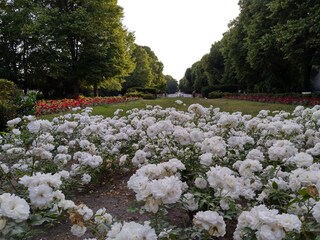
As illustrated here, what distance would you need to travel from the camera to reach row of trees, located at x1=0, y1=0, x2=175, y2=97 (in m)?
24.4

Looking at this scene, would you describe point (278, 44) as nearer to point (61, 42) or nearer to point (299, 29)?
point (299, 29)

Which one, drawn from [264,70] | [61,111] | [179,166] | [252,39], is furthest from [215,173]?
[264,70]

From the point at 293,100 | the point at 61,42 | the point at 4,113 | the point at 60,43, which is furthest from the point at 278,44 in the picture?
the point at 4,113

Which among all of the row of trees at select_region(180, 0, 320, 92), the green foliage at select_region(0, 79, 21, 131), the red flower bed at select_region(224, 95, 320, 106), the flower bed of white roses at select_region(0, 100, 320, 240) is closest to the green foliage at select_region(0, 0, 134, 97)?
the row of trees at select_region(180, 0, 320, 92)

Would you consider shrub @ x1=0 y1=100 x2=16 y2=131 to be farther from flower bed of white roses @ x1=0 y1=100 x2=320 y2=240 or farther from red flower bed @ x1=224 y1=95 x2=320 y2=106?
red flower bed @ x1=224 y1=95 x2=320 y2=106

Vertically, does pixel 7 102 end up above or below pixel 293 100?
above

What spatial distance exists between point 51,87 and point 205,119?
27673mm

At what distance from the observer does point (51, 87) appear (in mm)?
31469

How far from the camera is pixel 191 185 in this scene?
3.27 meters

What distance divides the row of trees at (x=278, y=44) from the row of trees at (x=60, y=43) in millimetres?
10177

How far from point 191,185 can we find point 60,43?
2369 centimetres

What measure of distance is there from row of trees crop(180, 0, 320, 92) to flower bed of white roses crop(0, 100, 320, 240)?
38.4 ft

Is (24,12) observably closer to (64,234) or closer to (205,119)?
(205,119)

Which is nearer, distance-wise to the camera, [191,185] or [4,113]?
[191,185]
